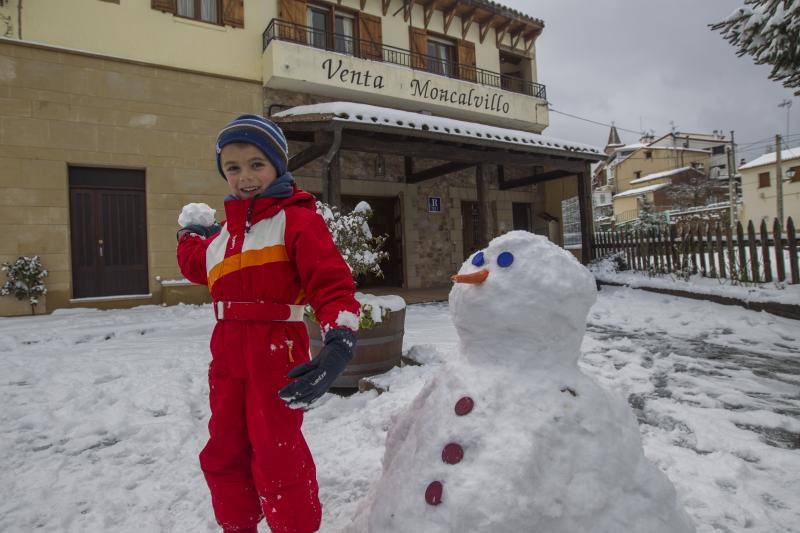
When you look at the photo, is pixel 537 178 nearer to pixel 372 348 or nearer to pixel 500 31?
pixel 500 31

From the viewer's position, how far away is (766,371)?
378 cm

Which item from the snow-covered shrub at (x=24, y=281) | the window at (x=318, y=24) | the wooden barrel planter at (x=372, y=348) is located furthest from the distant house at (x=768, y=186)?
the snow-covered shrub at (x=24, y=281)

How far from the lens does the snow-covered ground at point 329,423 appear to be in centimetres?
199

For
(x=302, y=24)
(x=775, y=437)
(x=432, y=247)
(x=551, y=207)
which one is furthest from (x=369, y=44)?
(x=775, y=437)

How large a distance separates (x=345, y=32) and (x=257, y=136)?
10265 mm

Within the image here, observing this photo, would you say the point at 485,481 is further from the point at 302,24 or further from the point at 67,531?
the point at 302,24

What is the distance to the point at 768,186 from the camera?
96.9ft

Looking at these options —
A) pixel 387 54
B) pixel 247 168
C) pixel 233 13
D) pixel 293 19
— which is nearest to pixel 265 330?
pixel 247 168

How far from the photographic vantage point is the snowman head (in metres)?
1.44

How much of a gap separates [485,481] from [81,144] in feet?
29.9

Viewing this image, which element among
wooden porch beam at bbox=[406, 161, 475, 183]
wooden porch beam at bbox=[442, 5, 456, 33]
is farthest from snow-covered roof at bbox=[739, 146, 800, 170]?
wooden porch beam at bbox=[406, 161, 475, 183]

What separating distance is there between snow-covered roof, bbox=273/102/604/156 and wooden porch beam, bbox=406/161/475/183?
113cm

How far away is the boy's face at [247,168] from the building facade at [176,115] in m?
5.29

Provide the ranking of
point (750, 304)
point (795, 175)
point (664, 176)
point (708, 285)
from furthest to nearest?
1. point (664, 176)
2. point (795, 175)
3. point (708, 285)
4. point (750, 304)
